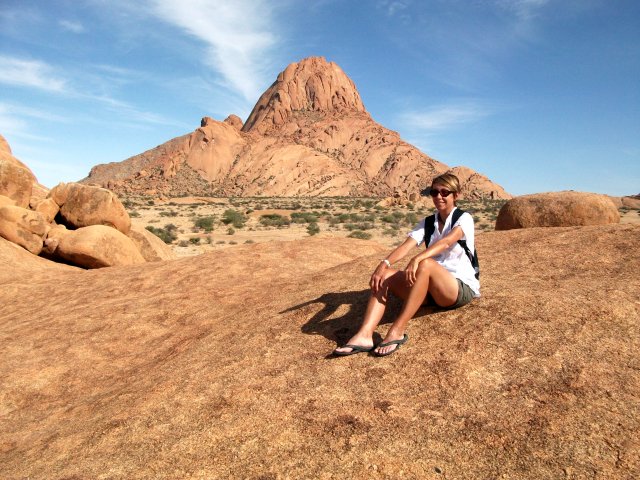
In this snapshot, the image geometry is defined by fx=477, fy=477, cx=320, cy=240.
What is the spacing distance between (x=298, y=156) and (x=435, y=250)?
274 feet

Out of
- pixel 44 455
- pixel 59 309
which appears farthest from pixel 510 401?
pixel 59 309

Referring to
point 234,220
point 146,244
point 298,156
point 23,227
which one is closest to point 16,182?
point 23,227

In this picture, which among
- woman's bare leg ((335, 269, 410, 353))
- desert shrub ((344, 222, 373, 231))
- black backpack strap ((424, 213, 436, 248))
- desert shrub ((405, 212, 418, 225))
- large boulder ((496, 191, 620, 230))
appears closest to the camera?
woman's bare leg ((335, 269, 410, 353))

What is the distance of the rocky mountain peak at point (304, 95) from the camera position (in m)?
99.9

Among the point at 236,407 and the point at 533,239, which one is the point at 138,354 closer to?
the point at 236,407

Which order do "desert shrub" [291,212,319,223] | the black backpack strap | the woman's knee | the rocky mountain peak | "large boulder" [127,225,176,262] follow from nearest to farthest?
the woman's knee
the black backpack strap
"large boulder" [127,225,176,262]
"desert shrub" [291,212,319,223]
the rocky mountain peak

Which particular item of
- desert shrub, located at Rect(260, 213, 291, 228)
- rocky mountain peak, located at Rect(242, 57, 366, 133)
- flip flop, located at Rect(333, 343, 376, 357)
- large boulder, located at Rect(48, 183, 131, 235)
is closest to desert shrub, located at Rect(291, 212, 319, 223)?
desert shrub, located at Rect(260, 213, 291, 228)

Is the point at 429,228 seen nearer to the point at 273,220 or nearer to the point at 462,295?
the point at 462,295

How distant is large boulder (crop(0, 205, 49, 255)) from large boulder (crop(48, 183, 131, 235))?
1.06m

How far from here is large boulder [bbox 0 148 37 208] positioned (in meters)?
12.7

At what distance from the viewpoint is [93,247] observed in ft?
38.4

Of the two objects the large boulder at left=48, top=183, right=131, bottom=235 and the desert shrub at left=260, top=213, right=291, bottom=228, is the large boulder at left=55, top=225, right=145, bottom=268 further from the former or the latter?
the desert shrub at left=260, top=213, right=291, bottom=228

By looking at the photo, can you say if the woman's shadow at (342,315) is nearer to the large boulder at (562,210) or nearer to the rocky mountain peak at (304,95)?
the large boulder at (562,210)

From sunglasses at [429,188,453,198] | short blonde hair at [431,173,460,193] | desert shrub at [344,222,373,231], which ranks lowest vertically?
desert shrub at [344,222,373,231]
